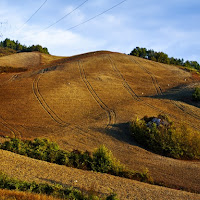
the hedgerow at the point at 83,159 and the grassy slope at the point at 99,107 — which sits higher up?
the grassy slope at the point at 99,107

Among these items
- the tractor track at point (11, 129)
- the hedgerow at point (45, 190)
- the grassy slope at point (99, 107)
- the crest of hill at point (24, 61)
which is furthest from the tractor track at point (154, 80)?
the hedgerow at point (45, 190)

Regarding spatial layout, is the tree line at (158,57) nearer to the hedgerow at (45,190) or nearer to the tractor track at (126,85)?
the tractor track at (126,85)

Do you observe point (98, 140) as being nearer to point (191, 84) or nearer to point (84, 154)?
point (84, 154)

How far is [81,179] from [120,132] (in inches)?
588

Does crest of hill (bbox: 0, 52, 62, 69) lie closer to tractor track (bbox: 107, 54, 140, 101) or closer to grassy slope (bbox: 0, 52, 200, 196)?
grassy slope (bbox: 0, 52, 200, 196)

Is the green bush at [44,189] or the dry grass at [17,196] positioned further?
the green bush at [44,189]

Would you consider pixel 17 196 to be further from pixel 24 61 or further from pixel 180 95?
pixel 24 61

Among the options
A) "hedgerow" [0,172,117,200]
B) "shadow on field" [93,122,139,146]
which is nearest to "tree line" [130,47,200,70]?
"shadow on field" [93,122,139,146]

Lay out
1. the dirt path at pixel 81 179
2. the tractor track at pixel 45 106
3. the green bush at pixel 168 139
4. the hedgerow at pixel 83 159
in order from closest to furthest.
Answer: the dirt path at pixel 81 179 → the hedgerow at pixel 83 159 → the green bush at pixel 168 139 → the tractor track at pixel 45 106

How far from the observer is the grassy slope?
22984 mm

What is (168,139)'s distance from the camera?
2627cm

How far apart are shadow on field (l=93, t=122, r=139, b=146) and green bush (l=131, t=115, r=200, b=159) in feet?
2.39

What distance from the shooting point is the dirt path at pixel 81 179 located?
13.4m

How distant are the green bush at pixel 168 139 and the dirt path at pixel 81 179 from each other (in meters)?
10.7
